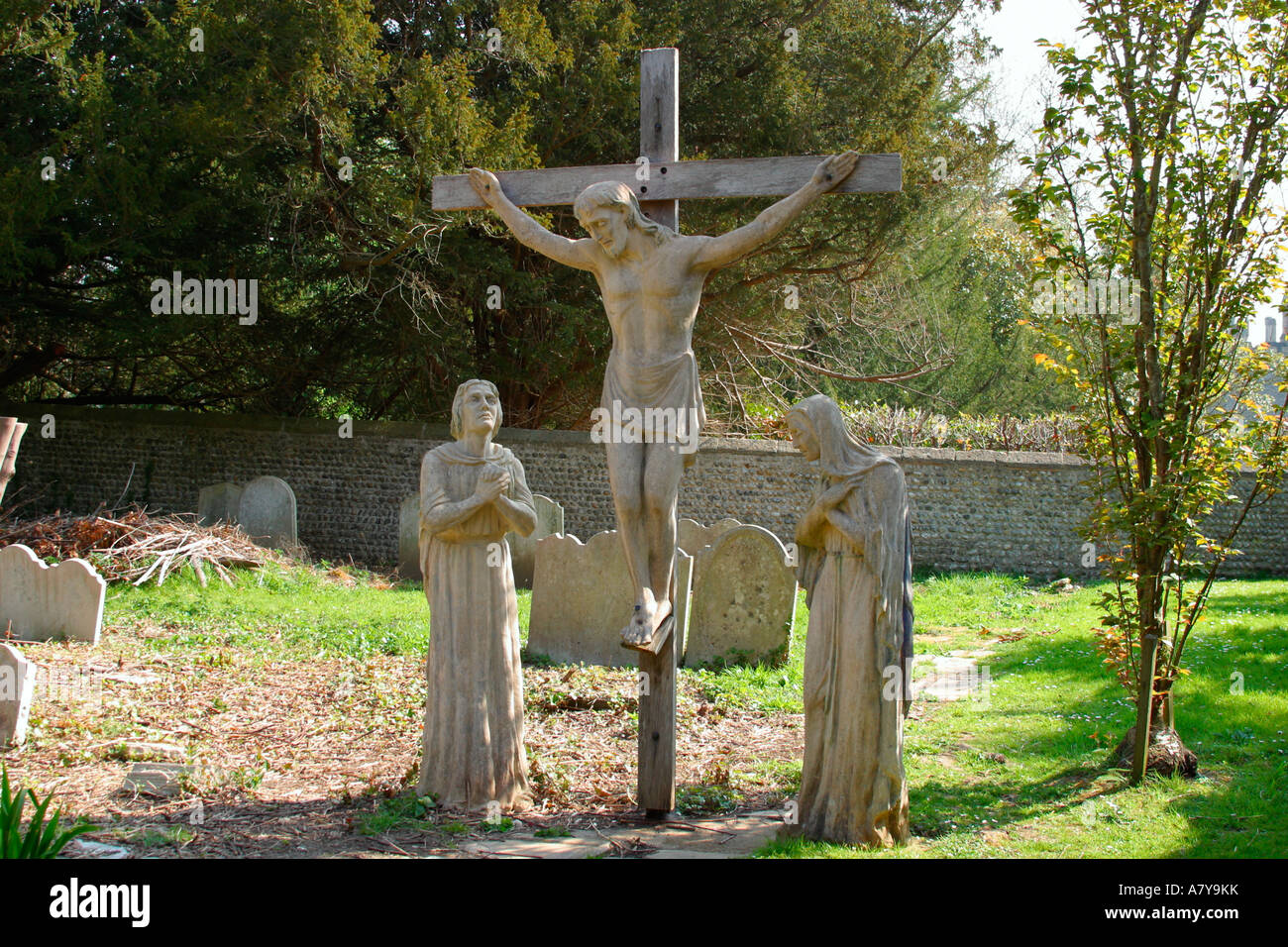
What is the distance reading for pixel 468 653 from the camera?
19.5 feet

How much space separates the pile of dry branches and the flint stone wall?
416cm

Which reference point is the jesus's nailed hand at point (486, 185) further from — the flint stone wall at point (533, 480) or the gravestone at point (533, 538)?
the flint stone wall at point (533, 480)

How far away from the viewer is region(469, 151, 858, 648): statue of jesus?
5398 millimetres

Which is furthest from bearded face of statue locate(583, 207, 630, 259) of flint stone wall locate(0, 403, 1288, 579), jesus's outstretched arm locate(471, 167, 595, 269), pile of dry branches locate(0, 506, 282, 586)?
flint stone wall locate(0, 403, 1288, 579)

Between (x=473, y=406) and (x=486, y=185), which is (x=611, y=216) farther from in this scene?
(x=473, y=406)

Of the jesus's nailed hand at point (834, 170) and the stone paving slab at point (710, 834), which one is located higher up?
the jesus's nailed hand at point (834, 170)

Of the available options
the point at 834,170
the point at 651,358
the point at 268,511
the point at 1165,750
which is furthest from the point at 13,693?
the point at 268,511

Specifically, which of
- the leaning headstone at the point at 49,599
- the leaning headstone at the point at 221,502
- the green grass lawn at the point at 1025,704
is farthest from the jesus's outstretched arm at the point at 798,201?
the leaning headstone at the point at 221,502

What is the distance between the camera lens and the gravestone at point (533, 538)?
14.0 meters

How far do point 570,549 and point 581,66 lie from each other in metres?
9.44

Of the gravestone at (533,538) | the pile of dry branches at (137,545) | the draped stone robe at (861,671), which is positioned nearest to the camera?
the draped stone robe at (861,671)

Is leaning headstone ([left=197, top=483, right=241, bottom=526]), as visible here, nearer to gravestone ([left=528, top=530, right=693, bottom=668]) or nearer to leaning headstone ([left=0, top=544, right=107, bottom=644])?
leaning headstone ([left=0, top=544, right=107, bottom=644])

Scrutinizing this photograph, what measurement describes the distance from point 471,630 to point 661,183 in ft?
8.64

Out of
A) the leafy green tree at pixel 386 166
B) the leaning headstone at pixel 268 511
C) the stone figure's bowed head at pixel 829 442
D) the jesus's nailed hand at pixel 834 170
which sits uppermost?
the leafy green tree at pixel 386 166
